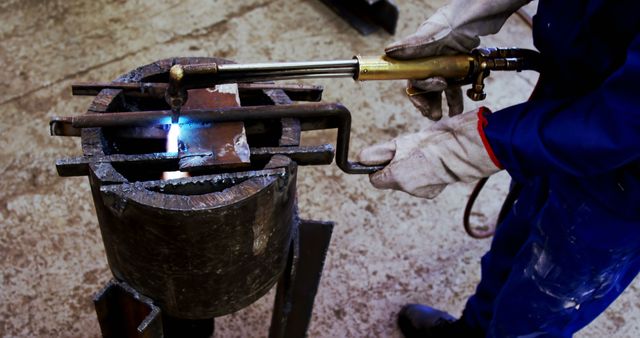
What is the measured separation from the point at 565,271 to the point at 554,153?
45cm

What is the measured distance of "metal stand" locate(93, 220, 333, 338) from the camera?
1.72 meters

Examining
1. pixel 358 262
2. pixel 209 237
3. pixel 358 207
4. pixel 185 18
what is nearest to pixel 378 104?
pixel 358 207

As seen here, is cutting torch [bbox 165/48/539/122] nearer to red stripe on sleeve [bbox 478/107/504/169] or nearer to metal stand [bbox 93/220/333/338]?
red stripe on sleeve [bbox 478/107/504/169]

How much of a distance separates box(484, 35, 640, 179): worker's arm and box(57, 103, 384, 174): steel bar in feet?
1.24

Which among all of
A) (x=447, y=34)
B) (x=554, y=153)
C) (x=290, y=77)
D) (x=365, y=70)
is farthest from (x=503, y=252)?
(x=290, y=77)

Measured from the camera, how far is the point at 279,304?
2133mm

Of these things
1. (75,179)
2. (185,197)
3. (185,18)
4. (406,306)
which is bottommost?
(406,306)

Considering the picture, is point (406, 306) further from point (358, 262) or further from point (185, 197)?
point (185, 197)

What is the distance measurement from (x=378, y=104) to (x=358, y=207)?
610 millimetres

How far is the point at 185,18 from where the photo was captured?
3.62m

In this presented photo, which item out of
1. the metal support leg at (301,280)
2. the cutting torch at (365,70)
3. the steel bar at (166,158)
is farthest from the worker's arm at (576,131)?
the metal support leg at (301,280)

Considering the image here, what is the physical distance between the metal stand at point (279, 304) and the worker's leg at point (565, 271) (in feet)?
1.93

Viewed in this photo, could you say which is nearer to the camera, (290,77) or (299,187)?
(290,77)

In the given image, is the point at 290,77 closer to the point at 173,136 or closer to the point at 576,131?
the point at 173,136
